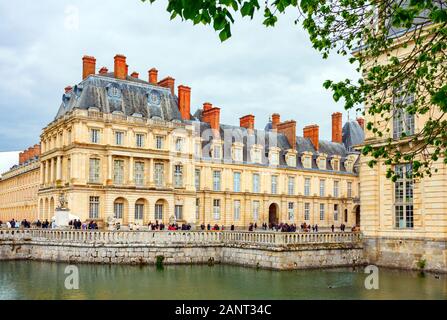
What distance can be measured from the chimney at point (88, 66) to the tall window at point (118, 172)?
7467mm

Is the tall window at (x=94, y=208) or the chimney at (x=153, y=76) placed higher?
the chimney at (x=153, y=76)

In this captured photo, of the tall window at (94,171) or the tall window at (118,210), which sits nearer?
the tall window at (94,171)

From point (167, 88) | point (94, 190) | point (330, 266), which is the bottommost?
point (330, 266)

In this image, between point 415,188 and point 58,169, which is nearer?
point 415,188

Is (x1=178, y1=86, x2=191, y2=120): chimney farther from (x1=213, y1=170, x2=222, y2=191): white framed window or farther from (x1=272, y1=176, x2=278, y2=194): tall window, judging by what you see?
(x1=272, y1=176, x2=278, y2=194): tall window

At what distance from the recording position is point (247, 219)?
156 feet

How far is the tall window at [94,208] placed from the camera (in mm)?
38781

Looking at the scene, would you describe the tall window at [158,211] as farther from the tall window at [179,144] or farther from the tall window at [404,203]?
the tall window at [404,203]

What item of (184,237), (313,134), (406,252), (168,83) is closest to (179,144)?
(168,83)

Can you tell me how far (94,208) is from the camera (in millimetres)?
38969

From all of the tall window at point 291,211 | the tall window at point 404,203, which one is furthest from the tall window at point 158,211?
the tall window at point 404,203
